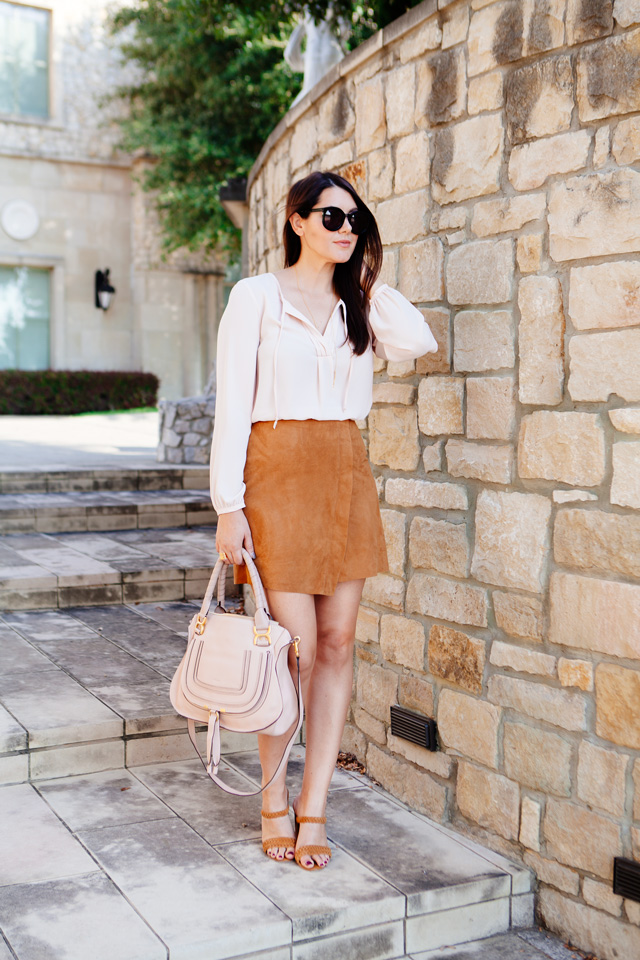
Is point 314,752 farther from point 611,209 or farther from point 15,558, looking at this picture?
point 15,558

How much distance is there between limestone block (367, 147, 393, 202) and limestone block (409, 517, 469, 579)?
1038 millimetres

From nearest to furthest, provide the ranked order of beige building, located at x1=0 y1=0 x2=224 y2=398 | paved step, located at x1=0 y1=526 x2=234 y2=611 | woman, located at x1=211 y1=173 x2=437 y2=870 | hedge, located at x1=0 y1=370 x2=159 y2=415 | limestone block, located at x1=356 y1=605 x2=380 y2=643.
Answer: woman, located at x1=211 y1=173 x2=437 y2=870 < limestone block, located at x1=356 y1=605 x2=380 y2=643 < paved step, located at x1=0 y1=526 x2=234 y2=611 < hedge, located at x1=0 y1=370 x2=159 y2=415 < beige building, located at x1=0 y1=0 x2=224 y2=398

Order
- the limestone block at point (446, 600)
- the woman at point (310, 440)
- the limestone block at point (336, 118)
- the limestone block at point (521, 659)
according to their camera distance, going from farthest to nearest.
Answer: the limestone block at point (336, 118)
the limestone block at point (446, 600)
the limestone block at point (521, 659)
the woman at point (310, 440)

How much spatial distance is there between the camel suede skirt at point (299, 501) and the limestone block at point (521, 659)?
2.01 feet

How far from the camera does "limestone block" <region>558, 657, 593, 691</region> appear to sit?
8.51ft

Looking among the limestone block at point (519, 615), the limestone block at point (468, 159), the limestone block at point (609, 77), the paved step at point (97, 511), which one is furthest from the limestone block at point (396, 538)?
the paved step at point (97, 511)

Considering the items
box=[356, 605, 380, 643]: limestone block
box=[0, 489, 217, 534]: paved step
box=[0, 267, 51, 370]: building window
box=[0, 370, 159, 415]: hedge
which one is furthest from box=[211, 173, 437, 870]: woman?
box=[0, 267, 51, 370]: building window

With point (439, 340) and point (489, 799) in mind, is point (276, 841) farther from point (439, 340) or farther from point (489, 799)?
point (439, 340)

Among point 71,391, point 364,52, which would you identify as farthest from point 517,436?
point 71,391

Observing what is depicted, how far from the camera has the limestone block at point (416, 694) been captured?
125 inches

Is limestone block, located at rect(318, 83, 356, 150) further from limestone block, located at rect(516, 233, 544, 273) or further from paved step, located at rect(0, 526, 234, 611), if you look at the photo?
paved step, located at rect(0, 526, 234, 611)

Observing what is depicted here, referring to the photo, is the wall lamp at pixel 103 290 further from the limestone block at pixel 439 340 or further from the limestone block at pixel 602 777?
the limestone block at pixel 602 777

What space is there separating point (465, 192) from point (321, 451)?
3.34 feet

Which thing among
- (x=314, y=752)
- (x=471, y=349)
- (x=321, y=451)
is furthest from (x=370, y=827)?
(x=471, y=349)
